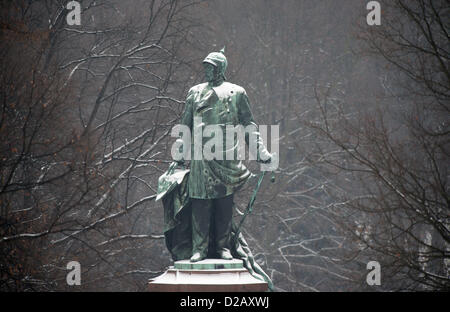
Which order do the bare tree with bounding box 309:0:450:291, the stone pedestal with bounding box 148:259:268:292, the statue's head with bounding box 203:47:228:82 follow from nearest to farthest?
the stone pedestal with bounding box 148:259:268:292 < the statue's head with bounding box 203:47:228:82 < the bare tree with bounding box 309:0:450:291

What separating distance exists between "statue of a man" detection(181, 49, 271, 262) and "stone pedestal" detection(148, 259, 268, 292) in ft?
0.69

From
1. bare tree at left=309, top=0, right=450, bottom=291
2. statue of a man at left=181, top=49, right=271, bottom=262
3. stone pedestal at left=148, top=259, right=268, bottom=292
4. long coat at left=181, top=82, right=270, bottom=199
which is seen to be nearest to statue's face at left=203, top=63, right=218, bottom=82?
statue of a man at left=181, top=49, right=271, bottom=262

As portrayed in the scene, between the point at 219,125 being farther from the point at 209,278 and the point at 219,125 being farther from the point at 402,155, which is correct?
the point at 402,155

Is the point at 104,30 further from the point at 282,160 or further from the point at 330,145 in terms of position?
the point at 330,145

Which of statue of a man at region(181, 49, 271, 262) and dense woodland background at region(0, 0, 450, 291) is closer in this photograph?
statue of a man at region(181, 49, 271, 262)

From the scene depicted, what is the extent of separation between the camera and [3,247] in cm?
1515

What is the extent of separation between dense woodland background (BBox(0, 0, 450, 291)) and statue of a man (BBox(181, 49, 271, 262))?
14.0 ft

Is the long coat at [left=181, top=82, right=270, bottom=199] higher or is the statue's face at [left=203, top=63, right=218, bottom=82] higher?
the statue's face at [left=203, top=63, right=218, bottom=82]

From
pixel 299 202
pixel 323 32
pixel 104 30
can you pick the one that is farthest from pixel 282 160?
pixel 104 30

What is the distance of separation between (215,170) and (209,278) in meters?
1.27

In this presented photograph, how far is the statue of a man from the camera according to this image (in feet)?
33.0

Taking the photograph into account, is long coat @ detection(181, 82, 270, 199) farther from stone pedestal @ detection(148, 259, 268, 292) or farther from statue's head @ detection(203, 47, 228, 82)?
stone pedestal @ detection(148, 259, 268, 292)

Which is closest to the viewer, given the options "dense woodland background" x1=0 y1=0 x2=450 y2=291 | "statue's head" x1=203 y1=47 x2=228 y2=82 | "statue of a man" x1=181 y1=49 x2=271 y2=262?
"statue of a man" x1=181 y1=49 x2=271 y2=262

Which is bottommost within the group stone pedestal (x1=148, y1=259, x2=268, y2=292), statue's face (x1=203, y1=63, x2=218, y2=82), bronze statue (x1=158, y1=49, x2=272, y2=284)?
stone pedestal (x1=148, y1=259, x2=268, y2=292)
